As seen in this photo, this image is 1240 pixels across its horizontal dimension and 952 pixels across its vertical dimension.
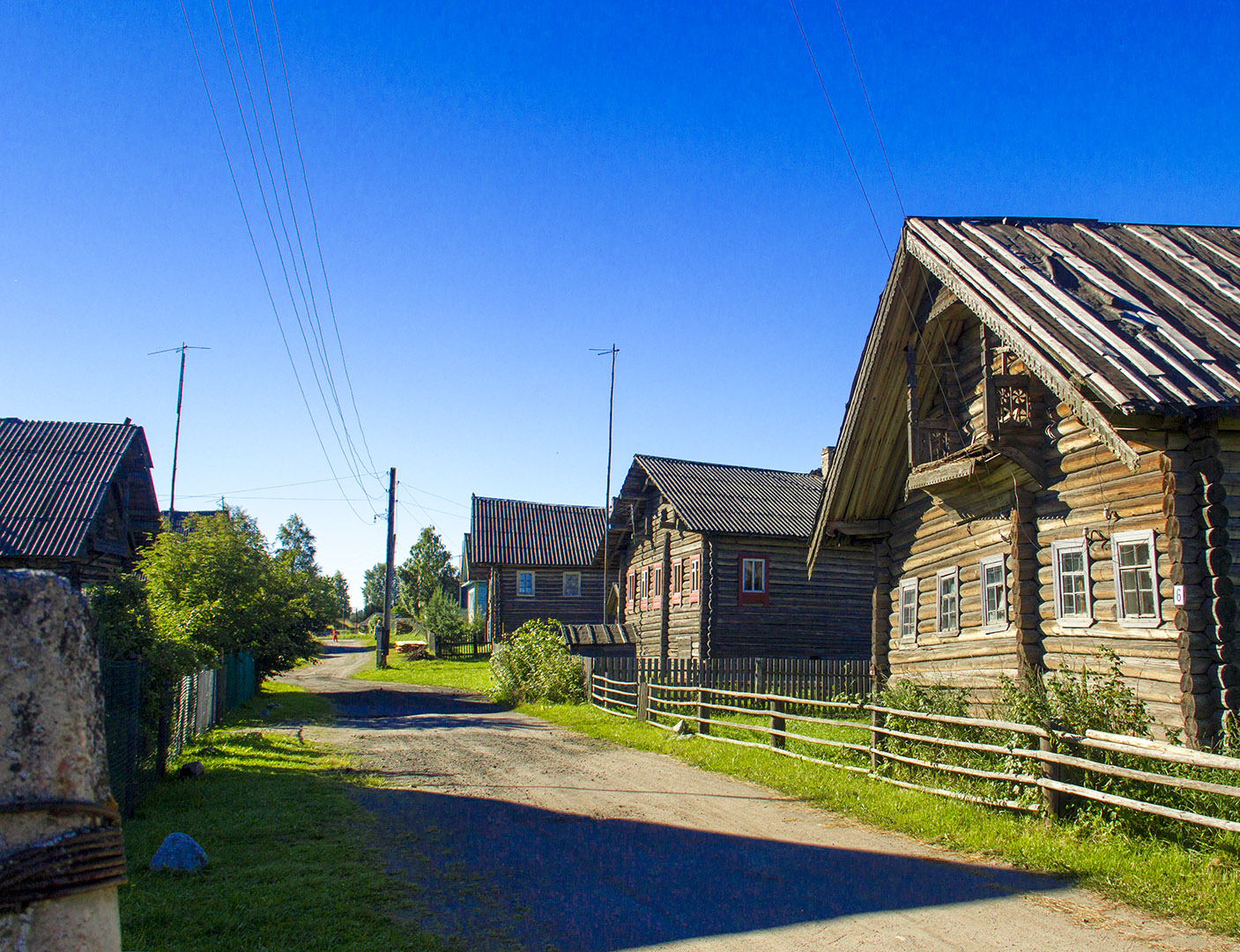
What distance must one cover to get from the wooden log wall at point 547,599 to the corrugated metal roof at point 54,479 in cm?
1940

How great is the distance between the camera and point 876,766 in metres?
12.0

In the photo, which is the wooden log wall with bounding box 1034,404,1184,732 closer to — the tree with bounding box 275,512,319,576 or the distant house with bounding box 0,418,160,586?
the distant house with bounding box 0,418,160,586

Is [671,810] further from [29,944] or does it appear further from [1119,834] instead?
[29,944]

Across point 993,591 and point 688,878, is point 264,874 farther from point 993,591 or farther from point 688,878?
point 993,591

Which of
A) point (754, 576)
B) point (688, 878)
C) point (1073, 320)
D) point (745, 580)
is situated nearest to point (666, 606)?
point (745, 580)

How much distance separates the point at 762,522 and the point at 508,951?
24544 mm

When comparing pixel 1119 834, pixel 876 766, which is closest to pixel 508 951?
pixel 1119 834

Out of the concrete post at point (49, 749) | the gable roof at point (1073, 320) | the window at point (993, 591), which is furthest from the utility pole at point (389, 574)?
the concrete post at point (49, 749)

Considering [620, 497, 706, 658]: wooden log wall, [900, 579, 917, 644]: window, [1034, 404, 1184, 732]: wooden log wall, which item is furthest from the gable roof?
[620, 497, 706, 658]: wooden log wall

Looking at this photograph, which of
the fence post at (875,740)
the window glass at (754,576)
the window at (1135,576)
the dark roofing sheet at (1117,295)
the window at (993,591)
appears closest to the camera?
the dark roofing sheet at (1117,295)

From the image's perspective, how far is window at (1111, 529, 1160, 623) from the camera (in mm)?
10508

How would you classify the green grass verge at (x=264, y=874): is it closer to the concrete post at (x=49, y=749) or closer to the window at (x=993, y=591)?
the concrete post at (x=49, y=749)

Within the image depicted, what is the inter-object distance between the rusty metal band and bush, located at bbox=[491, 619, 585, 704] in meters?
23.7

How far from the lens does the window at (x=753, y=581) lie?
29000 mm
